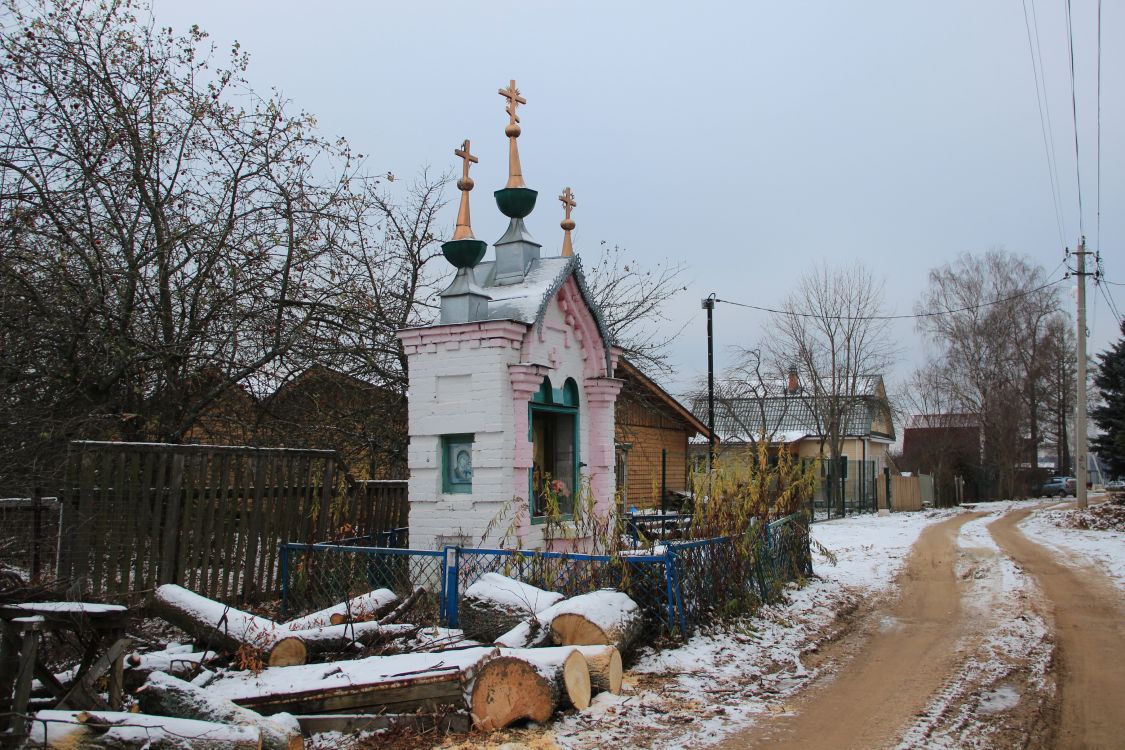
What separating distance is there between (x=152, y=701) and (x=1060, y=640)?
317 inches

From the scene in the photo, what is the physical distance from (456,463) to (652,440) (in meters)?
17.4

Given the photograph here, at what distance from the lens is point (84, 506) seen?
7184 millimetres

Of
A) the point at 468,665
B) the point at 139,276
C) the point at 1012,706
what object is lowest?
the point at 1012,706

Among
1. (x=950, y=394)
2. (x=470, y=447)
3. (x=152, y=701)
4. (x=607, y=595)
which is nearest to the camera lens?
(x=152, y=701)

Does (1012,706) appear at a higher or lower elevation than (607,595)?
lower

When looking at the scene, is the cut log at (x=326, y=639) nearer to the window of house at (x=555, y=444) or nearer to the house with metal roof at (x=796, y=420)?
the window of house at (x=555, y=444)

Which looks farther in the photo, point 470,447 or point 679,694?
point 470,447

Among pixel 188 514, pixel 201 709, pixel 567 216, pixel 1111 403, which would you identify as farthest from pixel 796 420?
pixel 201 709

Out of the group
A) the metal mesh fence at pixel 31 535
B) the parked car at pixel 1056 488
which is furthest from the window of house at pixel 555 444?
the parked car at pixel 1056 488

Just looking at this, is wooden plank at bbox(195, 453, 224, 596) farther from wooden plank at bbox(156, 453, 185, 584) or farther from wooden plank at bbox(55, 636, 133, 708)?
wooden plank at bbox(55, 636, 133, 708)

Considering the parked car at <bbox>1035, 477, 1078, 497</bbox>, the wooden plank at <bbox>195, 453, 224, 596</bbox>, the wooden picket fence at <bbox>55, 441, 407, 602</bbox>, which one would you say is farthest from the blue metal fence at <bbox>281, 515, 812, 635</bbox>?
the parked car at <bbox>1035, 477, 1078, 497</bbox>

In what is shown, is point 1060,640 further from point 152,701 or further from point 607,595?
point 152,701

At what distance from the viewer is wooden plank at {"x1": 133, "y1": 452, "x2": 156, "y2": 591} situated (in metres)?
7.52

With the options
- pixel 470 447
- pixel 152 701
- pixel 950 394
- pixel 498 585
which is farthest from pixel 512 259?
pixel 950 394
